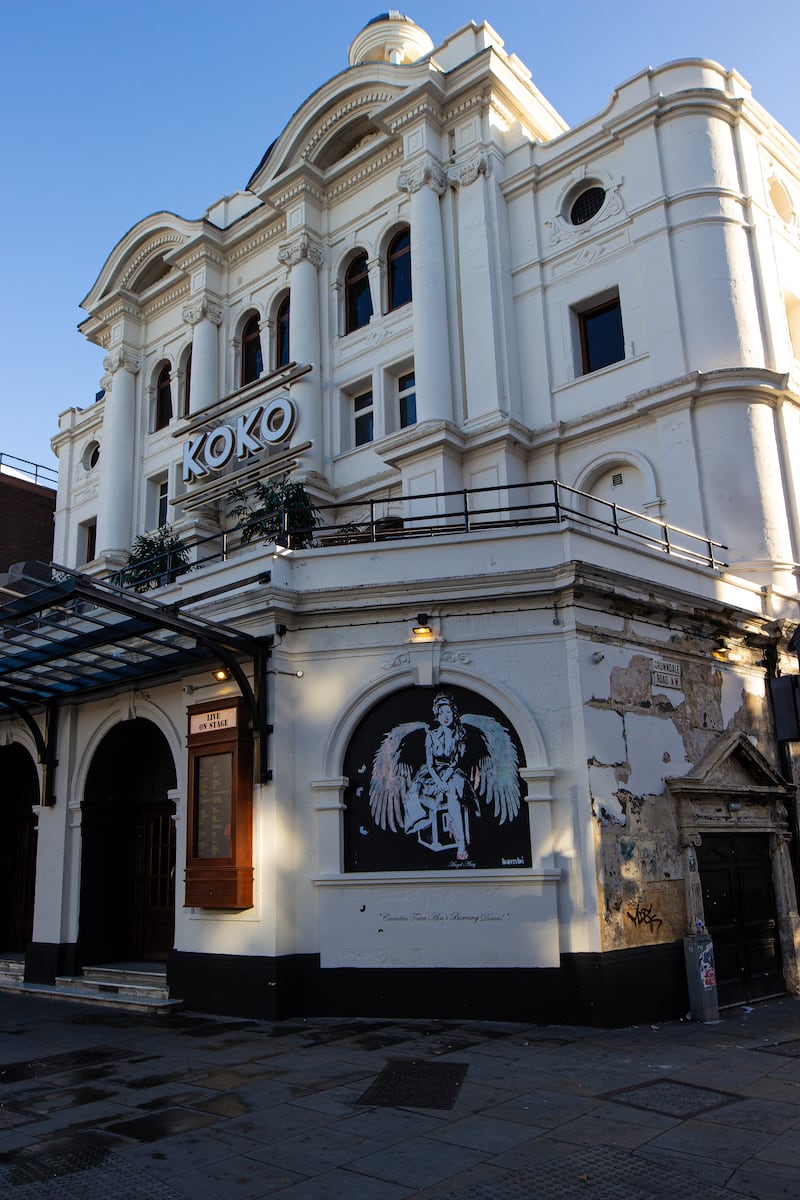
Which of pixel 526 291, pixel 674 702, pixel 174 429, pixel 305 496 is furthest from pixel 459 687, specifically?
pixel 174 429

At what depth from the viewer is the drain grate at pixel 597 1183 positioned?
610 cm

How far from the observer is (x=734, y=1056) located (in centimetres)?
988

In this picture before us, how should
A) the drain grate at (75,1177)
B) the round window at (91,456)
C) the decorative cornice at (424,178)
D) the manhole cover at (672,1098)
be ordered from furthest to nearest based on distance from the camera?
the round window at (91,456) → the decorative cornice at (424,178) → the manhole cover at (672,1098) → the drain grate at (75,1177)

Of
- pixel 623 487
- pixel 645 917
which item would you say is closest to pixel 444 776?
pixel 645 917

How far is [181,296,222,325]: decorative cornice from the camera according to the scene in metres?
27.1

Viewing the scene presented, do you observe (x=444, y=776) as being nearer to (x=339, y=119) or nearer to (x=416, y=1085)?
(x=416, y=1085)

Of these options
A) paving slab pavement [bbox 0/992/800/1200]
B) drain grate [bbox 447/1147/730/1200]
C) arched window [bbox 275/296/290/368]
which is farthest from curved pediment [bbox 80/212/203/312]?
drain grate [bbox 447/1147/730/1200]

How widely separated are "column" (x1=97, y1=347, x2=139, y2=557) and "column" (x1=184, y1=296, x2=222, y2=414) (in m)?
3.22

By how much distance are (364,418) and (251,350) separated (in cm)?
516

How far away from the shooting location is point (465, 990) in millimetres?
11898

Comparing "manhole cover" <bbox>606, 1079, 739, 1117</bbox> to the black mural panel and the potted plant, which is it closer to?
the black mural panel

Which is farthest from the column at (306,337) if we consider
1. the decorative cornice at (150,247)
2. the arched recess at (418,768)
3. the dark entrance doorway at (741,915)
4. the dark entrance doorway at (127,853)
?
the dark entrance doorway at (741,915)

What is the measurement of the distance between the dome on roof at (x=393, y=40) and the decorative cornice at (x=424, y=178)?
7727mm

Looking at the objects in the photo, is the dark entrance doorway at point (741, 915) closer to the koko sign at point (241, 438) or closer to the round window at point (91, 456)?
the koko sign at point (241, 438)
